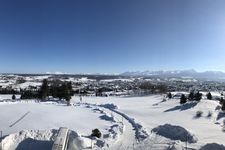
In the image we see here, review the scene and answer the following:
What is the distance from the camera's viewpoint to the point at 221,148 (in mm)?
26578

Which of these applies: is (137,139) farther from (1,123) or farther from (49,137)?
(1,123)

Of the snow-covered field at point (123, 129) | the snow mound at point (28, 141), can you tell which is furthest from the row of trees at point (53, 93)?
the snow mound at point (28, 141)

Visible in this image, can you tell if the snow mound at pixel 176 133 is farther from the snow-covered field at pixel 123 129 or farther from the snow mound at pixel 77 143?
the snow mound at pixel 77 143

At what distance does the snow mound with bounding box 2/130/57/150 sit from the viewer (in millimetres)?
29881

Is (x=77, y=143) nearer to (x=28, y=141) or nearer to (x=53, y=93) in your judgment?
(x=28, y=141)

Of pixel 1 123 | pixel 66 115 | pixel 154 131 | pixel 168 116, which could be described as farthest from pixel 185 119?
pixel 1 123

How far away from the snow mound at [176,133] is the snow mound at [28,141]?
1532 centimetres

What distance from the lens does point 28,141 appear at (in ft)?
102

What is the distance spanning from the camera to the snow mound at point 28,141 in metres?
29.9

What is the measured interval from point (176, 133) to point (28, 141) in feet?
62.4

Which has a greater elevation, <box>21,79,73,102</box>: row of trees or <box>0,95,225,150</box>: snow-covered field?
<box>21,79,73,102</box>: row of trees

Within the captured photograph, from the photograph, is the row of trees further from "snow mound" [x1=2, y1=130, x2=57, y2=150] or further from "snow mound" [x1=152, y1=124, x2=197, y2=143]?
"snow mound" [x1=2, y1=130, x2=57, y2=150]

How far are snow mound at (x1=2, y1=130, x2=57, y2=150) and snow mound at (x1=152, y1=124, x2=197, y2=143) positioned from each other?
15.3 m

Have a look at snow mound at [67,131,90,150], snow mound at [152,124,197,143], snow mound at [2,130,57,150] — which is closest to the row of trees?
snow mound at [152,124,197,143]
